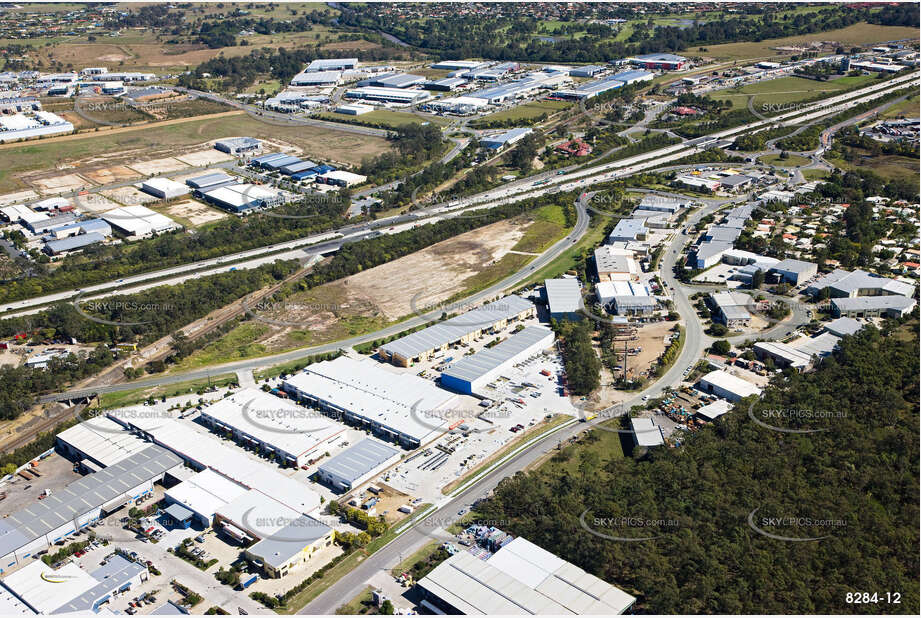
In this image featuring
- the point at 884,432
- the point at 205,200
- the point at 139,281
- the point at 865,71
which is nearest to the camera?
the point at 884,432

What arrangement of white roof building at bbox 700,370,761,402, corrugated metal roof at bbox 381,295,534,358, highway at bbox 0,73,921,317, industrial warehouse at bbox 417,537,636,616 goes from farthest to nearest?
highway at bbox 0,73,921,317 < corrugated metal roof at bbox 381,295,534,358 < white roof building at bbox 700,370,761,402 < industrial warehouse at bbox 417,537,636,616

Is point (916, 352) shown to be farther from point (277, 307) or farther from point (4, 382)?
point (4, 382)

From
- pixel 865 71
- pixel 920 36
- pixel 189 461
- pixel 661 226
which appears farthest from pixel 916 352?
pixel 920 36

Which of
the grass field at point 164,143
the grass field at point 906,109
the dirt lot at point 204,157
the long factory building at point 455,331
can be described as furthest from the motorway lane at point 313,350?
the grass field at point 906,109

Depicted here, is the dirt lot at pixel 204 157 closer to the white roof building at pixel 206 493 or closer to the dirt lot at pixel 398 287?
the dirt lot at pixel 398 287

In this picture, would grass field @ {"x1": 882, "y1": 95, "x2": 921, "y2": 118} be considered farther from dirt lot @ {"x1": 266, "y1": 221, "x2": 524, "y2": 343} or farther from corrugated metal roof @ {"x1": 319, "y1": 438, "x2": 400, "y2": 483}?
corrugated metal roof @ {"x1": 319, "y1": 438, "x2": 400, "y2": 483}

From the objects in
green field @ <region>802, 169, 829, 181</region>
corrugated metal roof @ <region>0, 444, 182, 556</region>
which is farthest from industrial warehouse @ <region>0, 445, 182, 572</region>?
green field @ <region>802, 169, 829, 181</region>
